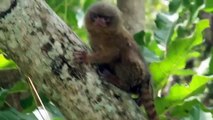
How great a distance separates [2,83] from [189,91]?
1120 millimetres

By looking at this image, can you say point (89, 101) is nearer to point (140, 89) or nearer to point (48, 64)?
point (48, 64)

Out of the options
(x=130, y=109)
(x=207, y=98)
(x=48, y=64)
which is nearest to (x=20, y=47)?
(x=48, y=64)

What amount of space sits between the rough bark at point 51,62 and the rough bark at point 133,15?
102 centimetres

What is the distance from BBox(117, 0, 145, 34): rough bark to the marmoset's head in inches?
23.3

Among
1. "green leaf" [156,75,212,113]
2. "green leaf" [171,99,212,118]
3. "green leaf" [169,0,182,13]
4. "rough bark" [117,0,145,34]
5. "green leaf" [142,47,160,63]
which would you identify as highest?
"rough bark" [117,0,145,34]

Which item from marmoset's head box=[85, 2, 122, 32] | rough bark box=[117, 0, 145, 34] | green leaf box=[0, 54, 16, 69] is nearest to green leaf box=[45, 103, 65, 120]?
green leaf box=[0, 54, 16, 69]

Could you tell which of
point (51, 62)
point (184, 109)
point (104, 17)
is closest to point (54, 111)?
point (51, 62)

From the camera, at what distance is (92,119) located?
2.06m

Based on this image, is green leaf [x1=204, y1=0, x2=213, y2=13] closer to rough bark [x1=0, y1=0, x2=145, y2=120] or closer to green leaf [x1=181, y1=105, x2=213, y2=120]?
green leaf [x1=181, y1=105, x2=213, y2=120]

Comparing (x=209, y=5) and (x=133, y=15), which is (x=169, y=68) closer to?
(x=209, y=5)

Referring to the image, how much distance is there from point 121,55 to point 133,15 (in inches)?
27.8

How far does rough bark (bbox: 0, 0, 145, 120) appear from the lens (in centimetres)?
204

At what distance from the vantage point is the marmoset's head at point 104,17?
8.00ft

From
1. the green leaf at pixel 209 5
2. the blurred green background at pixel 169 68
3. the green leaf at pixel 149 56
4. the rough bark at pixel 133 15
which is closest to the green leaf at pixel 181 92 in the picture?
the blurred green background at pixel 169 68
